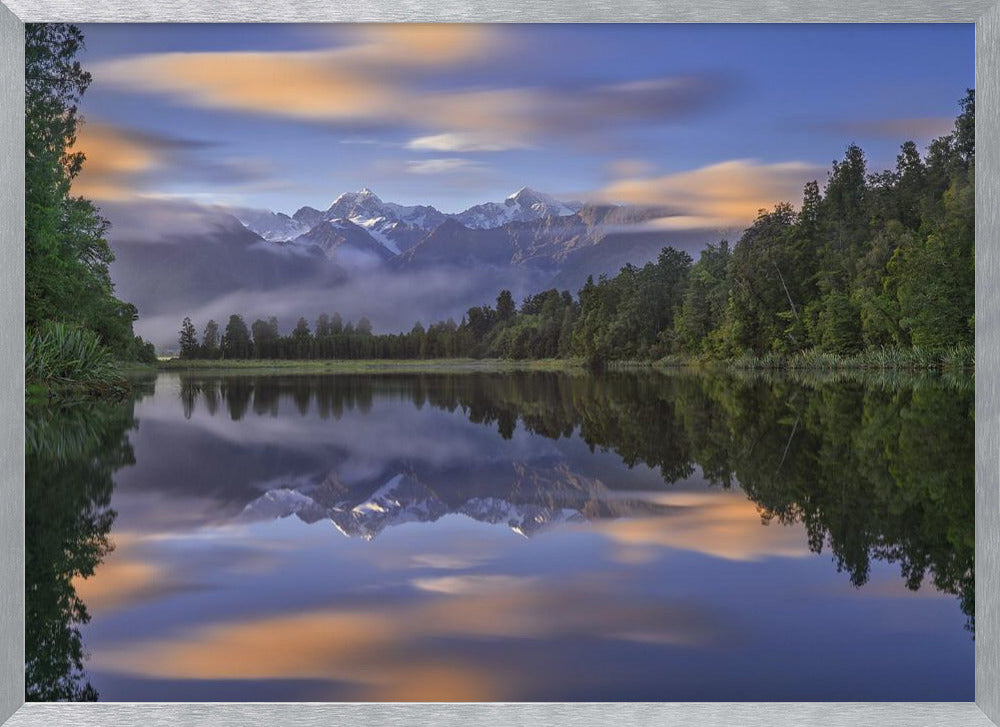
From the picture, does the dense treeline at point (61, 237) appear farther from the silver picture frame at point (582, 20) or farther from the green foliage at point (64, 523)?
the silver picture frame at point (582, 20)

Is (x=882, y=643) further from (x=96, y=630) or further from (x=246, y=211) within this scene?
(x=246, y=211)

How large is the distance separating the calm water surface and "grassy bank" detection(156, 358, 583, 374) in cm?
13

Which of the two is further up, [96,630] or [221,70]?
[221,70]

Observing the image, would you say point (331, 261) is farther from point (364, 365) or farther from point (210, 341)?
point (210, 341)

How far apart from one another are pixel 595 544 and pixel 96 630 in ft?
9.28

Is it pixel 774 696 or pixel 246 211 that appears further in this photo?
pixel 246 211

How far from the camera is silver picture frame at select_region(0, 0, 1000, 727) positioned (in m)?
3.62

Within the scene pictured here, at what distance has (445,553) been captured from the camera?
616cm

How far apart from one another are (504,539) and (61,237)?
456cm

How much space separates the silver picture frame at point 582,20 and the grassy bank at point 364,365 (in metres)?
3.62

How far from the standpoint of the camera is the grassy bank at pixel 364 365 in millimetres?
7520

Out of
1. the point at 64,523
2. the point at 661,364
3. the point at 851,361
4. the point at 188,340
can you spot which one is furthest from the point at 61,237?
the point at 851,361

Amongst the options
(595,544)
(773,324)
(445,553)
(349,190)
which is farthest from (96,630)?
(773,324)

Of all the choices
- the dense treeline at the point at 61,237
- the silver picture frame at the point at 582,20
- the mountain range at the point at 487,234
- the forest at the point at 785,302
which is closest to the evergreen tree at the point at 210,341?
the forest at the point at 785,302
